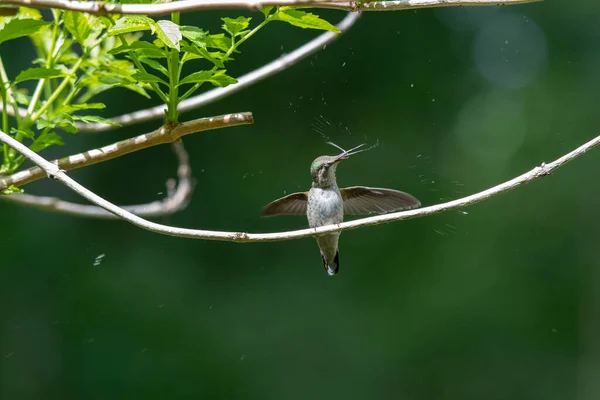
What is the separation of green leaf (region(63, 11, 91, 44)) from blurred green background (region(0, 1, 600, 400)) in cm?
458

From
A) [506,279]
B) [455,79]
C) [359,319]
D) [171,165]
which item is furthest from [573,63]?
[171,165]

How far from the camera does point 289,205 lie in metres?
2.98

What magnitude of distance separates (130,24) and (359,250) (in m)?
6.91

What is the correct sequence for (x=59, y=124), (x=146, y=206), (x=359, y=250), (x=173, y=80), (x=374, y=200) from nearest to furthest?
1. (x=173, y=80)
2. (x=59, y=124)
3. (x=374, y=200)
4. (x=146, y=206)
5. (x=359, y=250)

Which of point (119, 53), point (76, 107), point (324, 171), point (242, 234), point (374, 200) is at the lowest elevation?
point (374, 200)

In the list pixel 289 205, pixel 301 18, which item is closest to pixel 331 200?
pixel 289 205

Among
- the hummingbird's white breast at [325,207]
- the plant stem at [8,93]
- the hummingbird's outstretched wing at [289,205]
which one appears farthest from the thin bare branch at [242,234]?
the hummingbird's outstretched wing at [289,205]

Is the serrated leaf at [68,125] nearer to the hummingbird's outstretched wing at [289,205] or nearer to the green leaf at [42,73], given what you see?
the green leaf at [42,73]

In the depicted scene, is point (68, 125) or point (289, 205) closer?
point (68, 125)

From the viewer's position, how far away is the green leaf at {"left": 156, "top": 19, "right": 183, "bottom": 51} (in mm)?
1422

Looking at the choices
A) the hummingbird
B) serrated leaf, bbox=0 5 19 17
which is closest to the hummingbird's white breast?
the hummingbird

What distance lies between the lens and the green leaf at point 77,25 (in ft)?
5.97

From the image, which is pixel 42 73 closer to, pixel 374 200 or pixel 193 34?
pixel 193 34

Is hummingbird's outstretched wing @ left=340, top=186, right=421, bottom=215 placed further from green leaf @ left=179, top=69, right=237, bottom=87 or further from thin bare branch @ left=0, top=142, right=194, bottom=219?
green leaf @ left=179, top=69, right=237, bottom=87
